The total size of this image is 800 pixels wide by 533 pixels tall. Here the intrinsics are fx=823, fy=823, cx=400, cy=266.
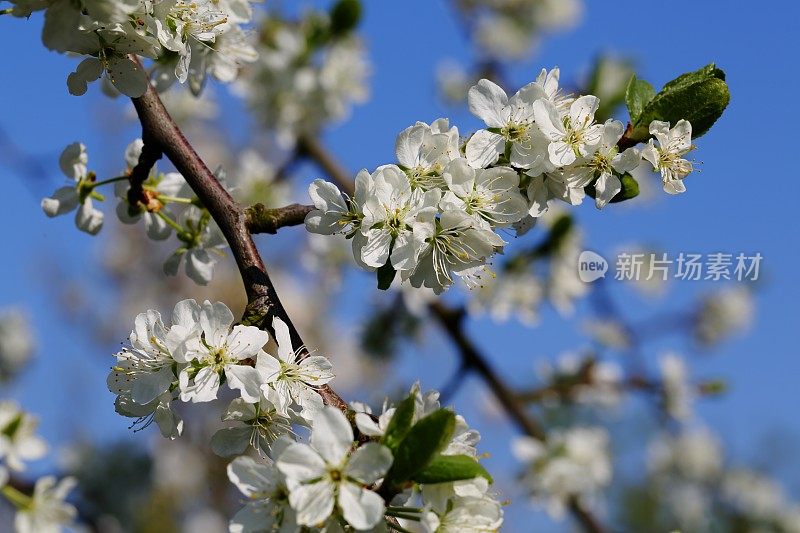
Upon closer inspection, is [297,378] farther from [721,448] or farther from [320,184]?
[721,448]

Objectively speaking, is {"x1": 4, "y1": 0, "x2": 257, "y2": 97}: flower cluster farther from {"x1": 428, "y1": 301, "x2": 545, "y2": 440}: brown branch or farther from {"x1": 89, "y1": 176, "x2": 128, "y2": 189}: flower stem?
{"x1": 428, "y1": 301, "x2": 545, "y2": 440}: brown branch

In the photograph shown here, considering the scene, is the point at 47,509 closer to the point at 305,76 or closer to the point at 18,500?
the point at 18,500

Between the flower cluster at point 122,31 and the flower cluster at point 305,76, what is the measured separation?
7.43 ft

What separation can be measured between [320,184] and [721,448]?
27.8 feet

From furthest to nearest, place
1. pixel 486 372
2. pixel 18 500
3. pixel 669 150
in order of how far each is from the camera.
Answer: pixel 486 372
pixel 18 500
pixel 669 150

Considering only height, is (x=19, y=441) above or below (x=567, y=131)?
below

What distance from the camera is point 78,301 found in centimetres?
1067

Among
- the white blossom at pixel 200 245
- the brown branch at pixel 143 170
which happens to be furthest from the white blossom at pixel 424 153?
the white blossom at pixel 200 245

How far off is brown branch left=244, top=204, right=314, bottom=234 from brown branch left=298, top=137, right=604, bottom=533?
70.2 inches

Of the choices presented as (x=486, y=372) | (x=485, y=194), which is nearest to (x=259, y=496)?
(x=485, y=194)

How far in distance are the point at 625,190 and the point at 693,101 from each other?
186mm

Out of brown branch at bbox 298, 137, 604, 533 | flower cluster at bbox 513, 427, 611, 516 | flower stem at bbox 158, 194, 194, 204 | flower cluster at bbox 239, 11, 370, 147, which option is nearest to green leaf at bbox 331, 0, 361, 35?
flower cluster at bbox 239, 11, 370, 147

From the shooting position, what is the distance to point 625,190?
1.41 metres

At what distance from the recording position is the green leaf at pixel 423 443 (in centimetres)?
111
